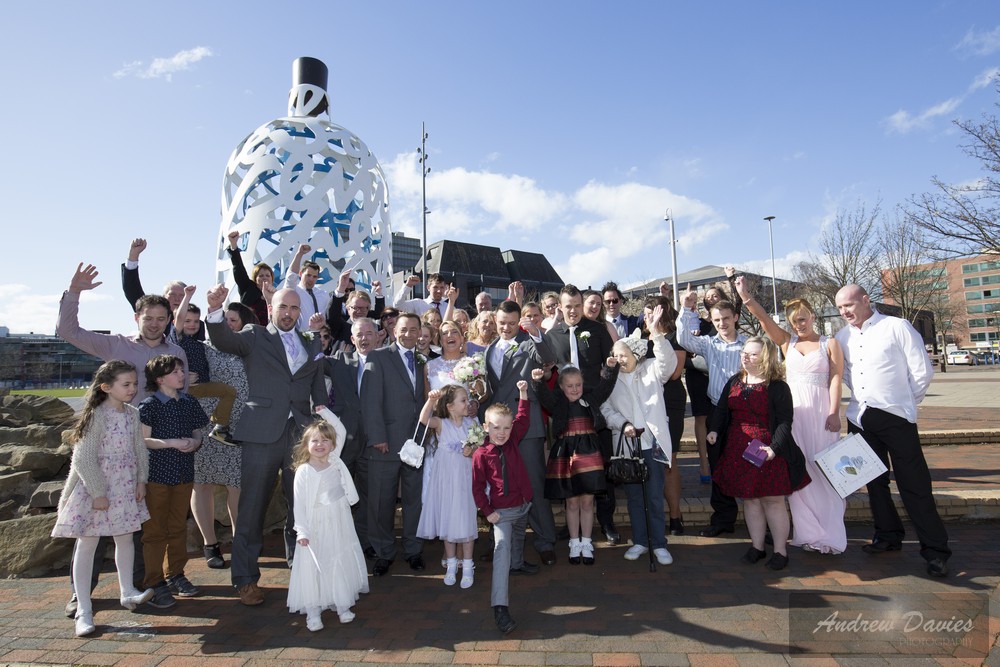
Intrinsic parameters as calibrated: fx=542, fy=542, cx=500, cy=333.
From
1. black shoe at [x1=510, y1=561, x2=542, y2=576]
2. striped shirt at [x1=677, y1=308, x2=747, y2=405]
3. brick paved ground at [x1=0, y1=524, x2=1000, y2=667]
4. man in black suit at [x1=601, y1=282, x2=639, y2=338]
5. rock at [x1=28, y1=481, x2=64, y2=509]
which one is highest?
man in black suit at [x1=601, y1=282, x2=639, y2=338]

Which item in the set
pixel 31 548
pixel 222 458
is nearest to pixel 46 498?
pixel 31 548

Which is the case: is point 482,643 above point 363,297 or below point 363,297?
below

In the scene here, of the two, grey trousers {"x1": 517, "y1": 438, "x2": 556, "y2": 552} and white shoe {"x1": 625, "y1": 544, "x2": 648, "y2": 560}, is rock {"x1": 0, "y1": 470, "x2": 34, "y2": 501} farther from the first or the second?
white shoe {"x1": 625, "y1": 544, "x2": 648, "y2": 560}

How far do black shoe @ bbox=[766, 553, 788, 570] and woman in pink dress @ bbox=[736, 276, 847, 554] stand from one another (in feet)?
1.33

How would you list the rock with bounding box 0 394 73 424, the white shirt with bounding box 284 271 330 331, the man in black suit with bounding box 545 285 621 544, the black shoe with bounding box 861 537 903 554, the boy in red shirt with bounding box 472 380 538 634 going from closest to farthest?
the boy in red shirt with bounding box 472 380 538 634, the black shoe with bounding box 861 537 903 554, the man in black suit with bounding box 545 285 621 544, the white shirt with bounding box 284 271 330 331, the rock with bounding box 0 394 73 424

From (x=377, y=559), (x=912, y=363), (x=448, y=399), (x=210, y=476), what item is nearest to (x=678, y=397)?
(x=912, y=363)

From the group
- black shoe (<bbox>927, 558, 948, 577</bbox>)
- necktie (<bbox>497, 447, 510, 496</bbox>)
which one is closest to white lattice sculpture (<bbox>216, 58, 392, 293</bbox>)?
necktie (<bbox>497, 447, 510, 496</bbox>)

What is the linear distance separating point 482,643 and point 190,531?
3296 mm

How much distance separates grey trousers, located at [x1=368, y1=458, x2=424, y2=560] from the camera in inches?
172

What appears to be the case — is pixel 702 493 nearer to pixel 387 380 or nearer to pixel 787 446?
pixel 787 446

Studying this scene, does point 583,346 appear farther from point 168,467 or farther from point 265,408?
point 168,467

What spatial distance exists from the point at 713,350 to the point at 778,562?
2006 millimetres

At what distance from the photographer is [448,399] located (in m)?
4.21

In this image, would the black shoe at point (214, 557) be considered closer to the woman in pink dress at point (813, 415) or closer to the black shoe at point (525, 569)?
the black shoe at point (525, 569)
